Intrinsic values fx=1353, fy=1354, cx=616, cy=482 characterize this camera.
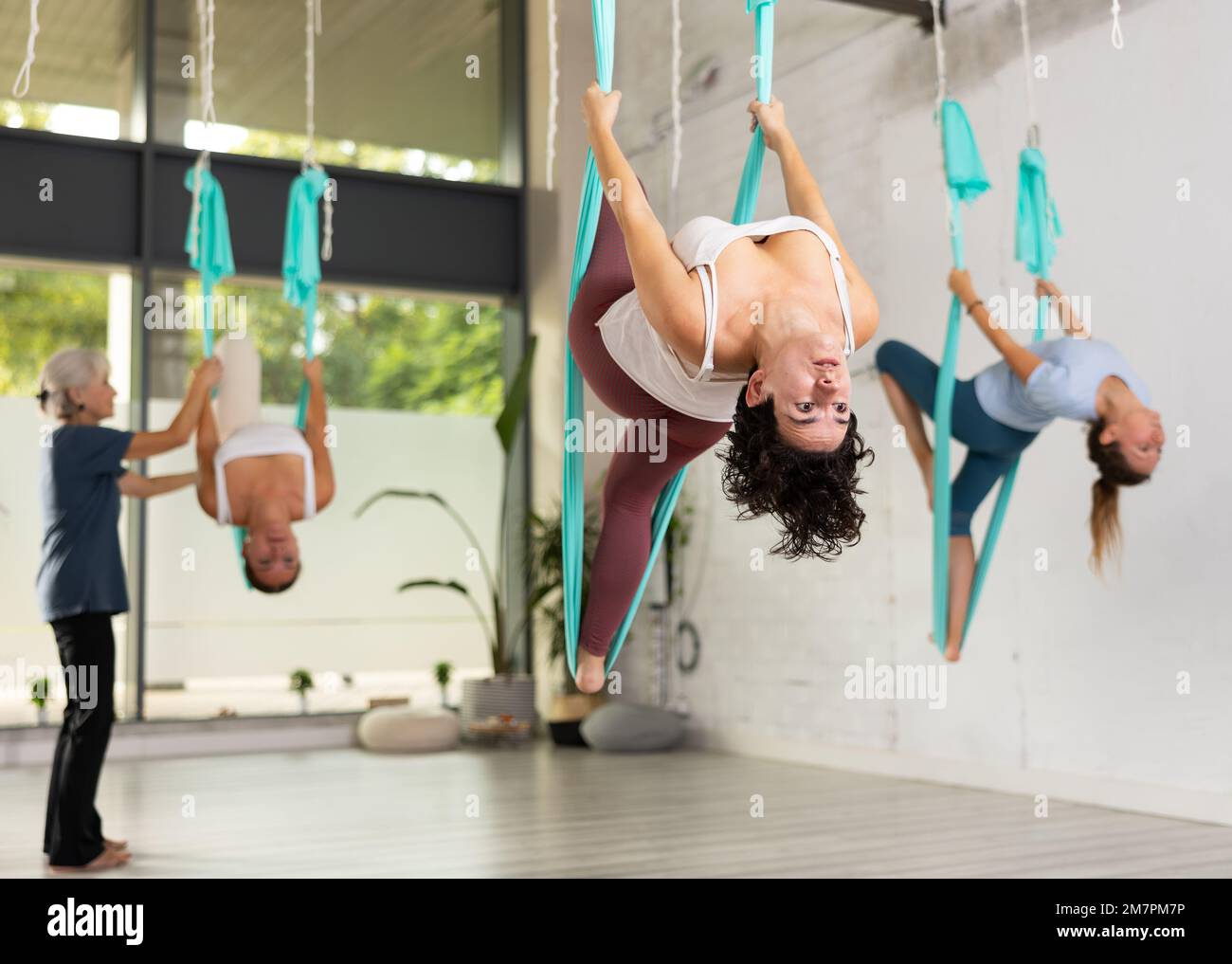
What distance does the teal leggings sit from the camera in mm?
4250

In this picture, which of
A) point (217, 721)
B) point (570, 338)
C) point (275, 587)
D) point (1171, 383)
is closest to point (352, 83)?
point (217, 721)

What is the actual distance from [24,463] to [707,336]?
525 cm

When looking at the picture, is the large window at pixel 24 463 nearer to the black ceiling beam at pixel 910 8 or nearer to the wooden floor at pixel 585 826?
the wooden floor at pixel 585 826

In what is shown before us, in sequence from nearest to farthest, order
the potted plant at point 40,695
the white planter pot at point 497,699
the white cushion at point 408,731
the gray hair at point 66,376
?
1. the gray hair at point 66,376
2. the potted plant at point 40,695
3. the white cushion at point 408,731
4. the white planter pot at point 497,699

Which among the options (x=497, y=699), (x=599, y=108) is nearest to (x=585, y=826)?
(x=497, y=699)

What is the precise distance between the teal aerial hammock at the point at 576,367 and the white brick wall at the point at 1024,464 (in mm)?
2515

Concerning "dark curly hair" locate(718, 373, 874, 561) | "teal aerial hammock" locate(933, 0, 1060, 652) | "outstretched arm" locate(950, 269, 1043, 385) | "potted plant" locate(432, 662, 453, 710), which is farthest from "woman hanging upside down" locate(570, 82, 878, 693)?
"potted plant" locate(432, 662, 453, 710)

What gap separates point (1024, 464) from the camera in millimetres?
5426

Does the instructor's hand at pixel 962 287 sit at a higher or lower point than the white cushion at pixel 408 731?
higher

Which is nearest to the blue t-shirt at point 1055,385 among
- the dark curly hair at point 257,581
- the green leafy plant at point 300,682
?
the dark curly hair at point 257,581

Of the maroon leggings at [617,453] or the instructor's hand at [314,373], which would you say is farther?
the instructor's hand at [314,373]

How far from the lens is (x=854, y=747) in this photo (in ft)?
20.2

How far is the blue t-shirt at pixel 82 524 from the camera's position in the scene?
4023 mm

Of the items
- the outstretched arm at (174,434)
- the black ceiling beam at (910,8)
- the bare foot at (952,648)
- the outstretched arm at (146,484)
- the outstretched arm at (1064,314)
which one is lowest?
the bare foot at (952,648)
